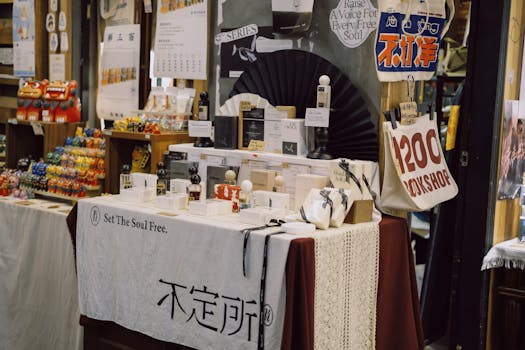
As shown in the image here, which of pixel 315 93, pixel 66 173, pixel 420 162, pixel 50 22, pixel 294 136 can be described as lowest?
pixel 66 173

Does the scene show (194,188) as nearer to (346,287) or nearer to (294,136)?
(294,136)

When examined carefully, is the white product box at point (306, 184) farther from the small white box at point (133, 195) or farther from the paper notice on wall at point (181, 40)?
the paper notice on wall at point (181, 40)

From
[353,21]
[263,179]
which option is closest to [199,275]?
[263,179]

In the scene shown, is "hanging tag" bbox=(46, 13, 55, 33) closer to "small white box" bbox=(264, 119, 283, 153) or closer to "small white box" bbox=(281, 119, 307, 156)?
"small white box" bbox=(264, 119, 283, 153)

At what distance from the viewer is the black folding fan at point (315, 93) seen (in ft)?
11.4

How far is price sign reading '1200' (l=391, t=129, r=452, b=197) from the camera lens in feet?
10.7

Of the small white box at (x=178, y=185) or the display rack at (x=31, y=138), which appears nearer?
the small white box at (x=178, y=185)

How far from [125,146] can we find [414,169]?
196 cm

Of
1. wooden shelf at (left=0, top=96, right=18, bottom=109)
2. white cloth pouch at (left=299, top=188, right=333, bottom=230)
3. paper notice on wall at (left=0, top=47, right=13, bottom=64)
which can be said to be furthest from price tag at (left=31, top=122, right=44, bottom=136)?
white cloth pouch at (left=299, top=188, right=333, bottom=230)

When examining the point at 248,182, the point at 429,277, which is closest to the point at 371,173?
the point at 248,182

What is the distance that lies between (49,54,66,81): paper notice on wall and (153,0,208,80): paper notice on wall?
1.13 metres

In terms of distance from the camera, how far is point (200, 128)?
12.5 ft

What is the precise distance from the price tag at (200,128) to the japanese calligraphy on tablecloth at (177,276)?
0.58m

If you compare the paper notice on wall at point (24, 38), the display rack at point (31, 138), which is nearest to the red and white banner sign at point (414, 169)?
the display rack at point (31, 138)
